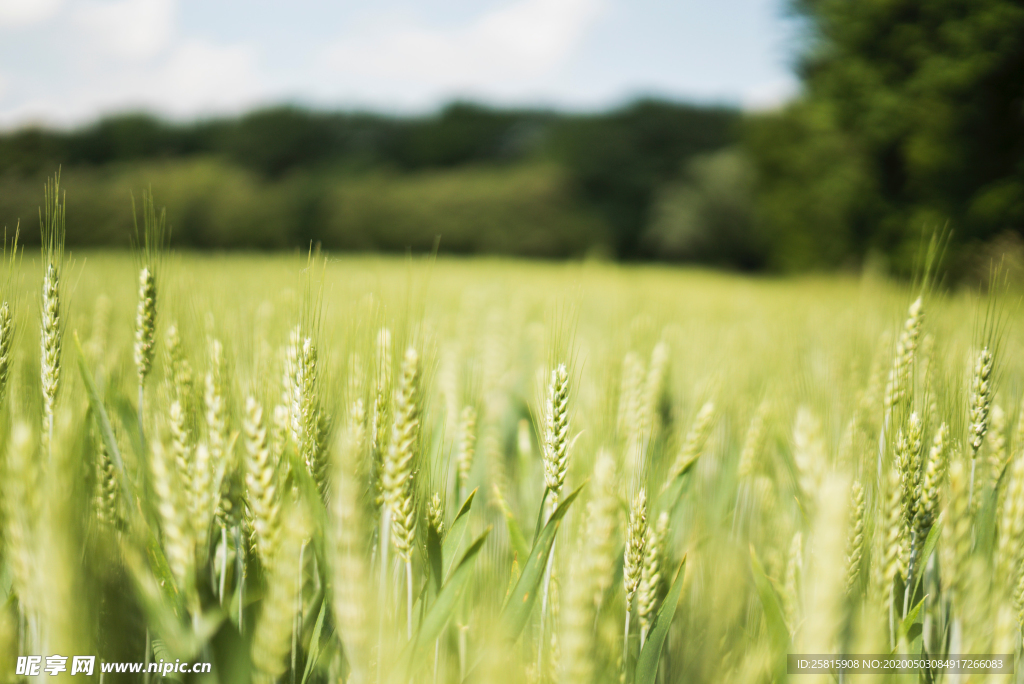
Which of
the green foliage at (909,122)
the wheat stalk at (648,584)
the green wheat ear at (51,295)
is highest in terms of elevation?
the green foliage at (909,122)

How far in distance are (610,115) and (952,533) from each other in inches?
841

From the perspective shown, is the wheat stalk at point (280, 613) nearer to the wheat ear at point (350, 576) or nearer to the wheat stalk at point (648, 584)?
the wheat ear at point (350, 576)

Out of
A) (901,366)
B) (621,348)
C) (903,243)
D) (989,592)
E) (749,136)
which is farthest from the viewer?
(749,136)

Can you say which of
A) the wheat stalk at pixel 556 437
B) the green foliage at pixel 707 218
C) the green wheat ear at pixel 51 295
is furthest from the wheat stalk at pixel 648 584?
the green foliage at pixel 707 218

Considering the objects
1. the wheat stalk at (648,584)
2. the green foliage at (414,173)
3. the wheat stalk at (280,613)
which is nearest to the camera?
the wheat stalk at (280,613)

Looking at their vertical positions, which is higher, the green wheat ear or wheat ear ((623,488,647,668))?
the green wheat ear

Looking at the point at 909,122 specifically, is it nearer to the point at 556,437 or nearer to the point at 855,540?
the point at 855,540

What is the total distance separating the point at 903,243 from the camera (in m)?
6.68

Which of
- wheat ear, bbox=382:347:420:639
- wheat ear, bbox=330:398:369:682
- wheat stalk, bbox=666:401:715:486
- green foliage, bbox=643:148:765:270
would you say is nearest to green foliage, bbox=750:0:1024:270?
wheat stalk, bbox=666:401:715:486

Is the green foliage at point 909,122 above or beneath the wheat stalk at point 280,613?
above

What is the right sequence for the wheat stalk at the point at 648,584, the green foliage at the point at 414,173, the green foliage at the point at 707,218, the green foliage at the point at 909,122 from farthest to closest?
the green foliage at the point at 707,218 → the green foliage at the point at 414,173 → the green foliage at the point at 909,122 → the wheat stalk at the point at 648,584

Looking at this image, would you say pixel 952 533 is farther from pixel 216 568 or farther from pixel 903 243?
pixel 903 243

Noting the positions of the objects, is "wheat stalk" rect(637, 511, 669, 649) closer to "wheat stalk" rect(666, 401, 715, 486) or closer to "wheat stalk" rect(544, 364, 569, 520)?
"wheat stalk" rect(544, 364, 569, 520)

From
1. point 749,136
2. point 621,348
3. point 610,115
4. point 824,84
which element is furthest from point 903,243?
point 610,115
